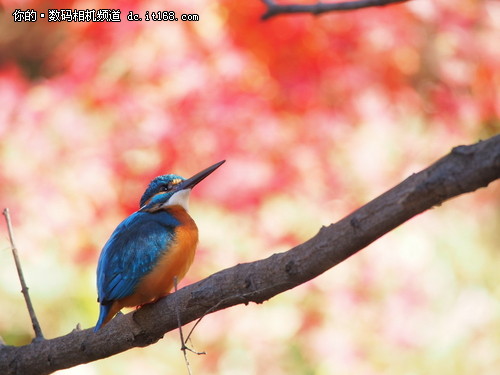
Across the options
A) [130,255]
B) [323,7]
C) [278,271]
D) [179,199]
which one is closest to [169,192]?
[179,199]

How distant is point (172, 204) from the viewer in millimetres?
2439

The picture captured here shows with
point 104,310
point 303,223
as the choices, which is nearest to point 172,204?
point 104,310

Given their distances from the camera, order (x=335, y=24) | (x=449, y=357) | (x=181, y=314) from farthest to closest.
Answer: (x=449, y=357) → (x=335, y=24) → (x=181, y=314)

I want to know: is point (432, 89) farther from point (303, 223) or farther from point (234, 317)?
point (234, 317)

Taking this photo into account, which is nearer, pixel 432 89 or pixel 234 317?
pixel 234 317

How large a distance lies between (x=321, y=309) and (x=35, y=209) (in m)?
1.79

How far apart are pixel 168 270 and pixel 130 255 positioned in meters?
0.12

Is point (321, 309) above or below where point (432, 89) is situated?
below

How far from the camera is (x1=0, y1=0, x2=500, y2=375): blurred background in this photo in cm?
386

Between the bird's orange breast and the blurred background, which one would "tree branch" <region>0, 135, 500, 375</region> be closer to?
the bird's orange breast

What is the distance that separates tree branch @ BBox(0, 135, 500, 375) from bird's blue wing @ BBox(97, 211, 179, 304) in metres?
0.10

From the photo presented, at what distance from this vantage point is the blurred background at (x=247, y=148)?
3859 mm

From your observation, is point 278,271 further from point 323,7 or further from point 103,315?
point 323,7

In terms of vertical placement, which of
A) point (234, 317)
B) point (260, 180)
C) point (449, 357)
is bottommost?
point (449, 357)
